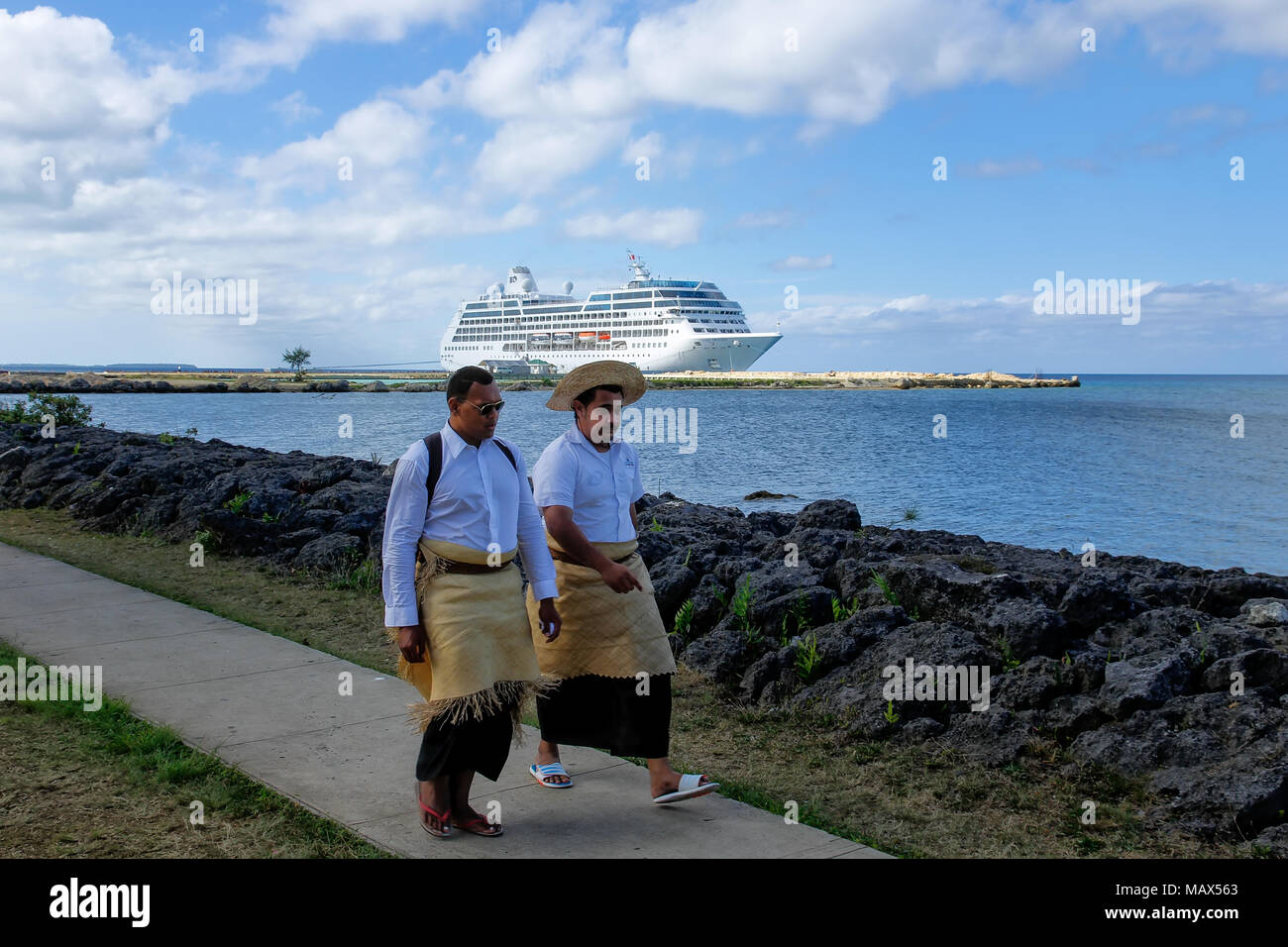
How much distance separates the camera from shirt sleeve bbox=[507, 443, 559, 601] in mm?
4191

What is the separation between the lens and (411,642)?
388 centimetres

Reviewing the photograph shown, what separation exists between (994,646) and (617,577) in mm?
2583

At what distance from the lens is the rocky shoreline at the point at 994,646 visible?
4.59 metres

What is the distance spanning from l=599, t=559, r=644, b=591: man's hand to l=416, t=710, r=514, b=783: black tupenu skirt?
2.19 feet

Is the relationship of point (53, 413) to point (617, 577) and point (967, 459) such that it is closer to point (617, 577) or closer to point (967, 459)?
point (617, 577)

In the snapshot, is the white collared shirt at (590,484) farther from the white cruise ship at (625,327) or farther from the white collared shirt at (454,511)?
the white cruise ship at (625,327)

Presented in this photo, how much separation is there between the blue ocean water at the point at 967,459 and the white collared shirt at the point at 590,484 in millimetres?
15128

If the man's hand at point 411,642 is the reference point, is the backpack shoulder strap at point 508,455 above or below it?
above

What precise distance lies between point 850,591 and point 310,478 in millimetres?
8204

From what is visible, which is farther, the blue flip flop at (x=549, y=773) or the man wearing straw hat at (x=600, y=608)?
the blue flip flop at (x=549, y=773)

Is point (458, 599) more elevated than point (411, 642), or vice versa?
point (458, 599)

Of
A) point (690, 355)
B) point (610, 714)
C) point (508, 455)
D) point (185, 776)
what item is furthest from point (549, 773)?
point (690, 355)

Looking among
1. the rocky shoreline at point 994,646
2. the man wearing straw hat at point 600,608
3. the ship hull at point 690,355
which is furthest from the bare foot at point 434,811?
the ship hull at point 690,355

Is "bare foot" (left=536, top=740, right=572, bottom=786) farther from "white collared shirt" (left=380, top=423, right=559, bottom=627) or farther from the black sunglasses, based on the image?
the black sunglasses
